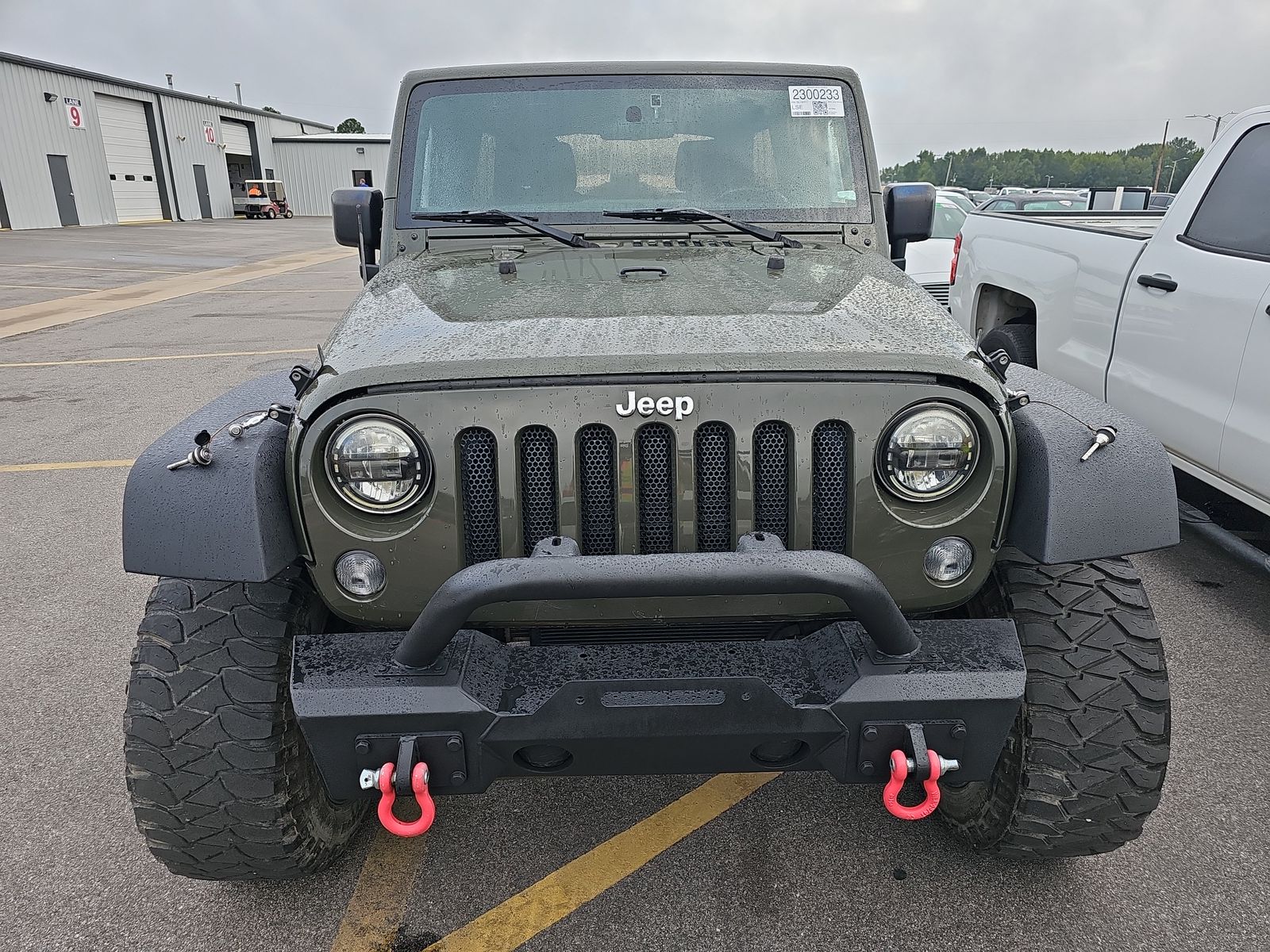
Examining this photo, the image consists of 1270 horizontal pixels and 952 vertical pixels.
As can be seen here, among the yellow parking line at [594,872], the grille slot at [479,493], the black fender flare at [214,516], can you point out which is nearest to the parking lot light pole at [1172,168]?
the yellow parking line at [594,872]

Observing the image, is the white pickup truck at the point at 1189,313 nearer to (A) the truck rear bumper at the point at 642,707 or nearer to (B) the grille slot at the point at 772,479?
(A) the truck rear bumper at the point at 642,707

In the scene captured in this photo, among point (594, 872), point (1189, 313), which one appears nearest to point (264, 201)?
point (1189, 313)

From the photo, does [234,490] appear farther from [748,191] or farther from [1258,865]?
[1258,865]

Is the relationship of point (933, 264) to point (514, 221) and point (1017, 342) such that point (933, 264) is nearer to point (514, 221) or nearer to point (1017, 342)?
point (1017, 342)

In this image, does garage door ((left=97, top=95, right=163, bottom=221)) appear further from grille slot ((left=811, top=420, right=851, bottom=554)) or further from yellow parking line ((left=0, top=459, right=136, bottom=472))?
grille slot ((left=811, top=420, right=851, bottom=554))

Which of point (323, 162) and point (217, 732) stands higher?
point (323, 162)

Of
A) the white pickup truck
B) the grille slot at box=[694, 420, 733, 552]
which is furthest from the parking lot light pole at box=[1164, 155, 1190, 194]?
the grille slot at box=[694, 420, 733, 552]

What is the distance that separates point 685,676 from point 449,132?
213cm

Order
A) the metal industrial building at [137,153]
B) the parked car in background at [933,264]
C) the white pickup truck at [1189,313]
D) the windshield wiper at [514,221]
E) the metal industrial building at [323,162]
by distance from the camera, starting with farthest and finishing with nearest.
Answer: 1. the metal industrial building at [323,162]
2. the metal industrial building at [137,153]
3. the parked car in background at [933,264]
4. the white pickup truck at [1189,313]
5. the windshield wiper at [514,221]

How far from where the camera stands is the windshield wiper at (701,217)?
2914 millimetres

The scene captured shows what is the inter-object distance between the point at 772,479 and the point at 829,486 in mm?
117

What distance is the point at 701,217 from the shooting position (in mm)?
2941

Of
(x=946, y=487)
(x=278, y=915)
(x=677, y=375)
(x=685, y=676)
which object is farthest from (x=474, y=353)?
(x=278, y=915)

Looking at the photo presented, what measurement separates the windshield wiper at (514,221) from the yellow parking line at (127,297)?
10.2 m
